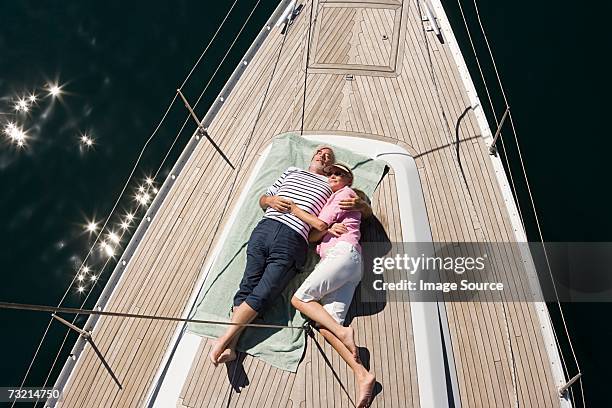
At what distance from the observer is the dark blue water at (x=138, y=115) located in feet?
29.2

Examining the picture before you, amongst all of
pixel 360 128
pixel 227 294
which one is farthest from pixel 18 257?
pixel 360 128

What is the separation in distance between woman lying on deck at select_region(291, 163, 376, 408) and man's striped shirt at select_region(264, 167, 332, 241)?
68 millimetres

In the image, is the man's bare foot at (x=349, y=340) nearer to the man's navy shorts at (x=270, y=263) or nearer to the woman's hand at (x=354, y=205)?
the man's navy shorts at (x=270, y=263)

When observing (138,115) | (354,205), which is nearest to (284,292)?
(354,205)

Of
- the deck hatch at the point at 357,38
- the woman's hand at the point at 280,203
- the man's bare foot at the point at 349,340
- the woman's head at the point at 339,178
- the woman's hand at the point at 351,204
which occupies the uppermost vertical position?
the deck hatch at the point at 357,38

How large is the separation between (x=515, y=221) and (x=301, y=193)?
109 inches

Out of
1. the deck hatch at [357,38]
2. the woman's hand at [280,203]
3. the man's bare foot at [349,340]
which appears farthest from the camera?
the deck hatch at [357,38]

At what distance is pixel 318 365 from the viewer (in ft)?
17.7

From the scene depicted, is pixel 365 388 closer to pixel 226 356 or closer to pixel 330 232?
pixel 226 356

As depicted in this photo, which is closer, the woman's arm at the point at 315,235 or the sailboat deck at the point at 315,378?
the sailboat deck at the point at 315,378

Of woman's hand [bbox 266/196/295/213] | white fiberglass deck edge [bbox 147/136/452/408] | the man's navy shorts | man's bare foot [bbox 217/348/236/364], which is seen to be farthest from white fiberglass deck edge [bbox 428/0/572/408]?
man's bare foot [bbox 217/348/236/364]

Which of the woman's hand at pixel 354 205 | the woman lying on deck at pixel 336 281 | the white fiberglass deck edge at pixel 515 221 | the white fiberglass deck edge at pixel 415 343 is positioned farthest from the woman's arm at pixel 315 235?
the white fiberglass deck edge at pixel 515 221

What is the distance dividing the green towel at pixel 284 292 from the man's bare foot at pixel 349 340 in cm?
43

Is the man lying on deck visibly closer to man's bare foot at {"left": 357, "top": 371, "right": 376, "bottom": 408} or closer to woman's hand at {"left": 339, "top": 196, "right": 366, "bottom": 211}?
woman's hand at {"left": 339, "top": 196, "right": 366, "bottom": 211}
